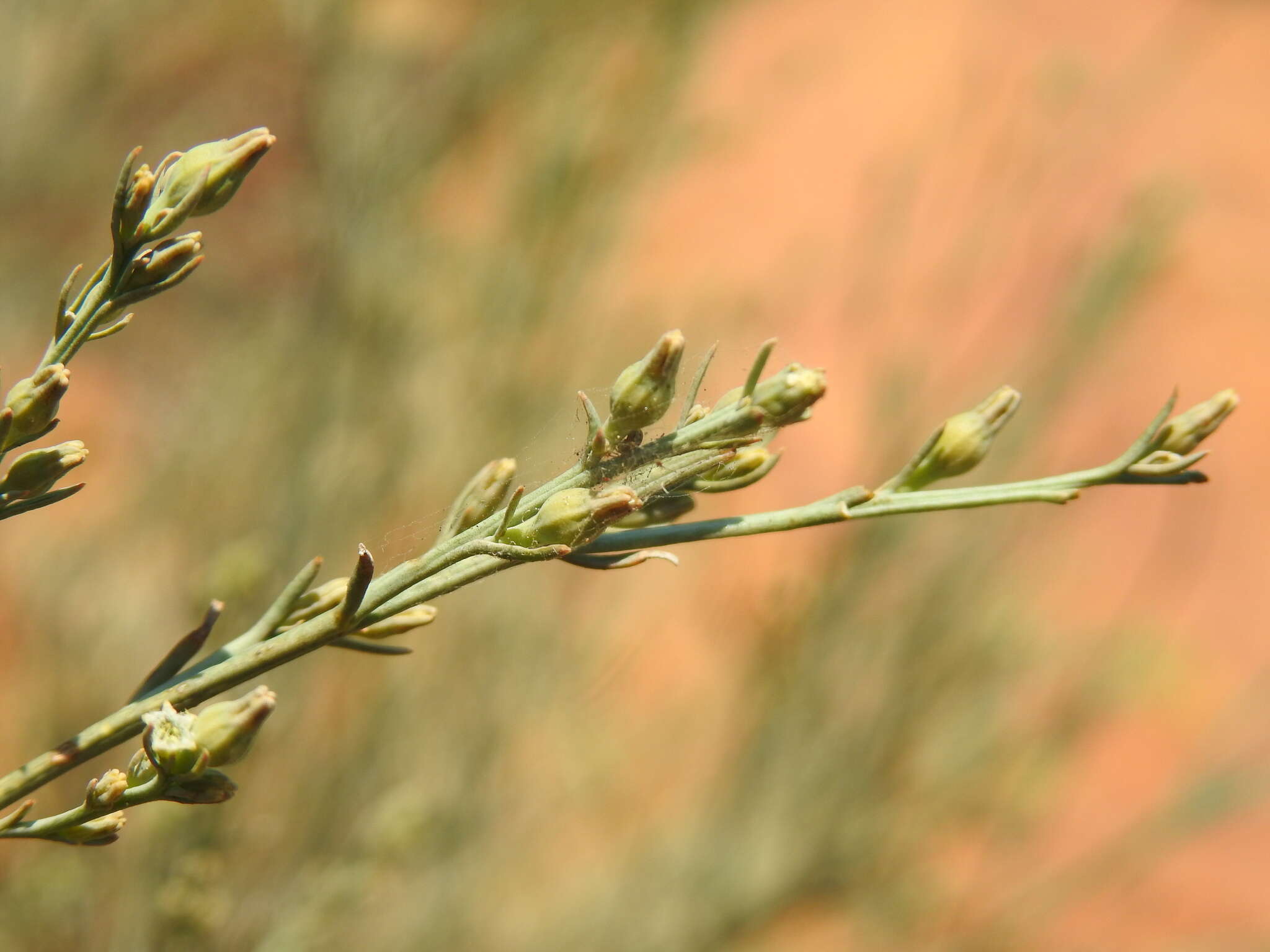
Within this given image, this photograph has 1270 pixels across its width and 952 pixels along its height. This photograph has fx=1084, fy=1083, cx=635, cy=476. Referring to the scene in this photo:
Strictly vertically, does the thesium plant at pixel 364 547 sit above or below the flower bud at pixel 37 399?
below

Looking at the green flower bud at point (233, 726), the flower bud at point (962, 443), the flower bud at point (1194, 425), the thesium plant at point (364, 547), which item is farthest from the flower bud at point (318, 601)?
the flower bud at point (1194, 425)

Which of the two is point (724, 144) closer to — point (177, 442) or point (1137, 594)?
point (177, 442)

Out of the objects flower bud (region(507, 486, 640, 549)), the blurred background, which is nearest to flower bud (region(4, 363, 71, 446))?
flower bud (region(507, 486, 640, 549))

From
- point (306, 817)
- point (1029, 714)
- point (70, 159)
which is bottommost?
point (1029, 714)

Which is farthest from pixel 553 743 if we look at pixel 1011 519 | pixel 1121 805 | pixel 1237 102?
pixel 1237 102

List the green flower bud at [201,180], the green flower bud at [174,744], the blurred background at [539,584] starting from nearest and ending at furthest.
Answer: the green flower bud at [174,744] → the green flower bud at [201,180] → the blurred background at [539,584]

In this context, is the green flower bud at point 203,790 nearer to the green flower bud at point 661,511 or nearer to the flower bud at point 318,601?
the flower bud at point 318,601

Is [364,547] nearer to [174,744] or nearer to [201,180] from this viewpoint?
[174,744]
